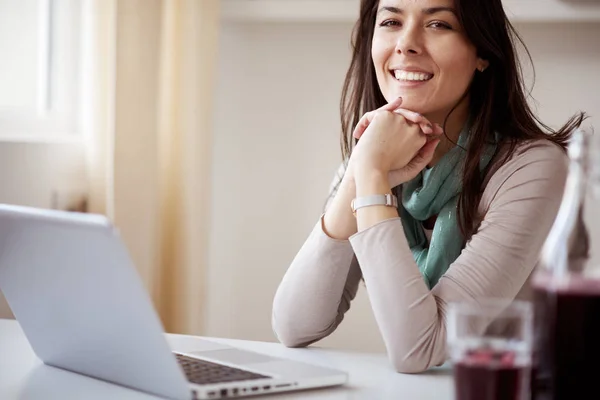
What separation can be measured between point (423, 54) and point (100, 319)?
911 mm

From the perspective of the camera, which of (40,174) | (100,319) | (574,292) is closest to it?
(574,292)

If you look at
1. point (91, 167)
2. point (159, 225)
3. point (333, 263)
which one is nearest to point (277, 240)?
point (159, 225)

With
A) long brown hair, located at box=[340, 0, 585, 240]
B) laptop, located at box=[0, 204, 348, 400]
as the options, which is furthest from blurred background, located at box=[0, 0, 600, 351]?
laptop, located at box=[0, 204, 348, 400]

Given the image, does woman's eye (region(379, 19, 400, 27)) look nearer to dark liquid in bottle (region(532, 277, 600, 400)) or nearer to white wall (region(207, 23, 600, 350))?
dark liquid in bottle (region(532, 277, 600, 400))

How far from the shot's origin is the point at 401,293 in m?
1.23

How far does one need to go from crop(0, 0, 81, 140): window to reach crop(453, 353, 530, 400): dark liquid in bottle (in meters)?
1.87

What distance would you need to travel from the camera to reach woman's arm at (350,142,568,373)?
1.22 m

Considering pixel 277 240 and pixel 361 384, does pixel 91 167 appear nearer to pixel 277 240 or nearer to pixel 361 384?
pixel 277 240

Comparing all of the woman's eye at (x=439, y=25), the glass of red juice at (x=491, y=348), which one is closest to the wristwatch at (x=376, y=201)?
the woman's eye at (x=439, y=25)

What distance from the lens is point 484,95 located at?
1.72m

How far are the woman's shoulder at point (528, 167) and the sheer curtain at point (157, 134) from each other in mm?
1159

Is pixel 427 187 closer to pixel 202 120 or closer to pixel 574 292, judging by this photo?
pixel 574 292

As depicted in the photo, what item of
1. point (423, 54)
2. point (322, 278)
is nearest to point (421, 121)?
point (423, 54)

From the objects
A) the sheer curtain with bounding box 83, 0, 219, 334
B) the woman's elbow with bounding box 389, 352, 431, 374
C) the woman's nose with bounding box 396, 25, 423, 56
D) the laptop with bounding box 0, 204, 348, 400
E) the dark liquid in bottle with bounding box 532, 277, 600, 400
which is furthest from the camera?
the sheer curtain with bounding box 83, 0, 219, 334
